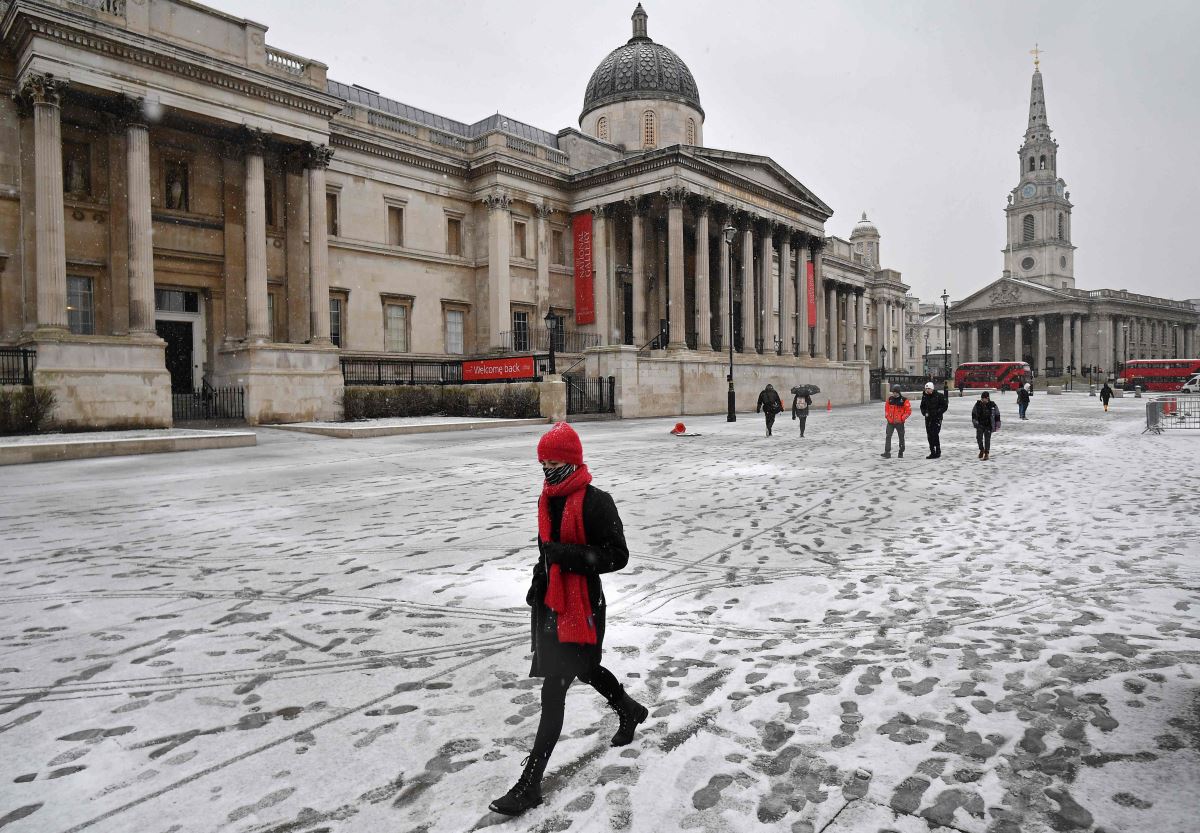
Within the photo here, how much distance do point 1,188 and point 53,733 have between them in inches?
1069

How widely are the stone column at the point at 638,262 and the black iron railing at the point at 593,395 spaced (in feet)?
21.6

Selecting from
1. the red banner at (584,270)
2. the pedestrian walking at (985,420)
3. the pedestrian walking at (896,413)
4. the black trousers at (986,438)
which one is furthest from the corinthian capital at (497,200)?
the black trousers at (986,438)

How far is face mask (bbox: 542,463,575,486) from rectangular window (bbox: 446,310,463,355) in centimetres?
3568

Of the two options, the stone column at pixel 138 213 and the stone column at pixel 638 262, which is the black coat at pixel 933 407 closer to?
the stone column at pixel 138 213

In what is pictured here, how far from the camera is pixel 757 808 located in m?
2.96

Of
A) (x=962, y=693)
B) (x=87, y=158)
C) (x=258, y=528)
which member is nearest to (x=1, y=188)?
(x=87, y=158)

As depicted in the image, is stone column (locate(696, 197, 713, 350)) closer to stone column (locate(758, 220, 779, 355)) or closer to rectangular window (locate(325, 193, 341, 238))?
stone column (locate(758, 220, 779, 355))

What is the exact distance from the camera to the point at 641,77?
149ft

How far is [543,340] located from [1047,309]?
95.1m

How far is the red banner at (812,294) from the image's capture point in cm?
4776

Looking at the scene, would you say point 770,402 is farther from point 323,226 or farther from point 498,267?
point 498,267

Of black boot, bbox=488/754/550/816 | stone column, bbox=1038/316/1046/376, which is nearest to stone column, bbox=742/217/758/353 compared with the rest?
black boot, bbox=488/754/550/816

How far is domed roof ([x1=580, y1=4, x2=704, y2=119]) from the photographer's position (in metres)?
45.4

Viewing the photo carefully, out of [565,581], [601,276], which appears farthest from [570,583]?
[601,276]
